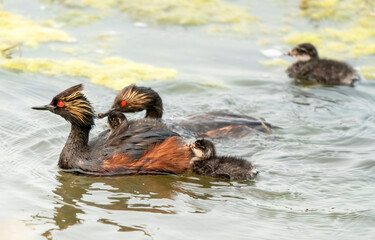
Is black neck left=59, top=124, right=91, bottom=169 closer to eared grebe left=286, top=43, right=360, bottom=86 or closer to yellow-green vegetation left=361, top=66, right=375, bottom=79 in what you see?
eared grebe left=286, top=43, right=360, bottom=86

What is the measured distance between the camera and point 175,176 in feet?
26.5

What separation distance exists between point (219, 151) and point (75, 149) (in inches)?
79.8

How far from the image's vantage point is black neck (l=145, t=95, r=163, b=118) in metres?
9.45

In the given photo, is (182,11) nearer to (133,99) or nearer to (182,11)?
(182,11)

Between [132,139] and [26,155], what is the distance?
140 cm

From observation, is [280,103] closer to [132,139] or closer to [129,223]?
[132,139]

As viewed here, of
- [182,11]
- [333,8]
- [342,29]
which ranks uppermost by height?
[333,8]

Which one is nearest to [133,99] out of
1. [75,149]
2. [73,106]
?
[73,106]

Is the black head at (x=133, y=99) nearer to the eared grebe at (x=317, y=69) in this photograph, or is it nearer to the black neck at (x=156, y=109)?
the black neck at (x=156, y=109)

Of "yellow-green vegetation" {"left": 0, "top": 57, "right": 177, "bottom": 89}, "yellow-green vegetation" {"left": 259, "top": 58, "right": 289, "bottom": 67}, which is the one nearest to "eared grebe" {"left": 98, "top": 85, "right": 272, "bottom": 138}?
"yellow-green vegetation" {"left": 0, "top": 57, "right": 177, "bottom": 89}

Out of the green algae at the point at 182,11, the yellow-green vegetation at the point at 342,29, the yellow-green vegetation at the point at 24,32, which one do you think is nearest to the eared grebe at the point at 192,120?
the yellow-green vegetation at the point at 24,32

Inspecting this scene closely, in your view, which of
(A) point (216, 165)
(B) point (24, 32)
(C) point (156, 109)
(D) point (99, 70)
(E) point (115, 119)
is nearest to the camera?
(A) point (216, 165)

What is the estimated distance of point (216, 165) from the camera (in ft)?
26.3

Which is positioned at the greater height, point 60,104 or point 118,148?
point 60,104
